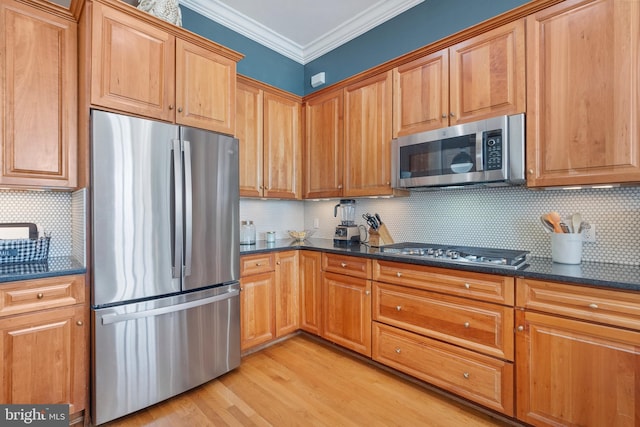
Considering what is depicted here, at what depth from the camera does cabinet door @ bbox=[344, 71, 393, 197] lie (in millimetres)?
2643

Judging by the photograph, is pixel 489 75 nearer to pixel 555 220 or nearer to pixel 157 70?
pixel 555 220

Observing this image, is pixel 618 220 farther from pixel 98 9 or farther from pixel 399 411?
pixel 98 9

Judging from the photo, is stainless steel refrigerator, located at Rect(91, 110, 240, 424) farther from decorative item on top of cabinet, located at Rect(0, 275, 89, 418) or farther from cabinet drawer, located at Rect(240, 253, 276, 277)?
cabinet drawer, located at Rect(240, 253, 276, 277)

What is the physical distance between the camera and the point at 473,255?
2.05 m

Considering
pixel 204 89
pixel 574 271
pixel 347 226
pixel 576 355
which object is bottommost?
pixel 576 355

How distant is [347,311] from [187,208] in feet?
5.05

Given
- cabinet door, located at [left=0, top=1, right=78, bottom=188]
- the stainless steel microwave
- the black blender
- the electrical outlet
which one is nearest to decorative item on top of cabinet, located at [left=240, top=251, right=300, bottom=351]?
the black blender

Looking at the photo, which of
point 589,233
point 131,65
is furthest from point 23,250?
point 589,233

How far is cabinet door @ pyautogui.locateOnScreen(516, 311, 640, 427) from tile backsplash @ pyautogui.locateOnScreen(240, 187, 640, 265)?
0.69 m

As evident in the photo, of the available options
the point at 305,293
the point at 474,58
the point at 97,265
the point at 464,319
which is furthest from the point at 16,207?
the point at 474,58

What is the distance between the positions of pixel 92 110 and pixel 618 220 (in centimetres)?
321

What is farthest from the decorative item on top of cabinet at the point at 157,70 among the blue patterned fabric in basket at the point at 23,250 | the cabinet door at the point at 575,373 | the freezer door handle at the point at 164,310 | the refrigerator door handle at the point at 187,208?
the cabinet door at the point at 575,373

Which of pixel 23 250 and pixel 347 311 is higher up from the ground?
pixel 23 250

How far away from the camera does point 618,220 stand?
6.10 feet
